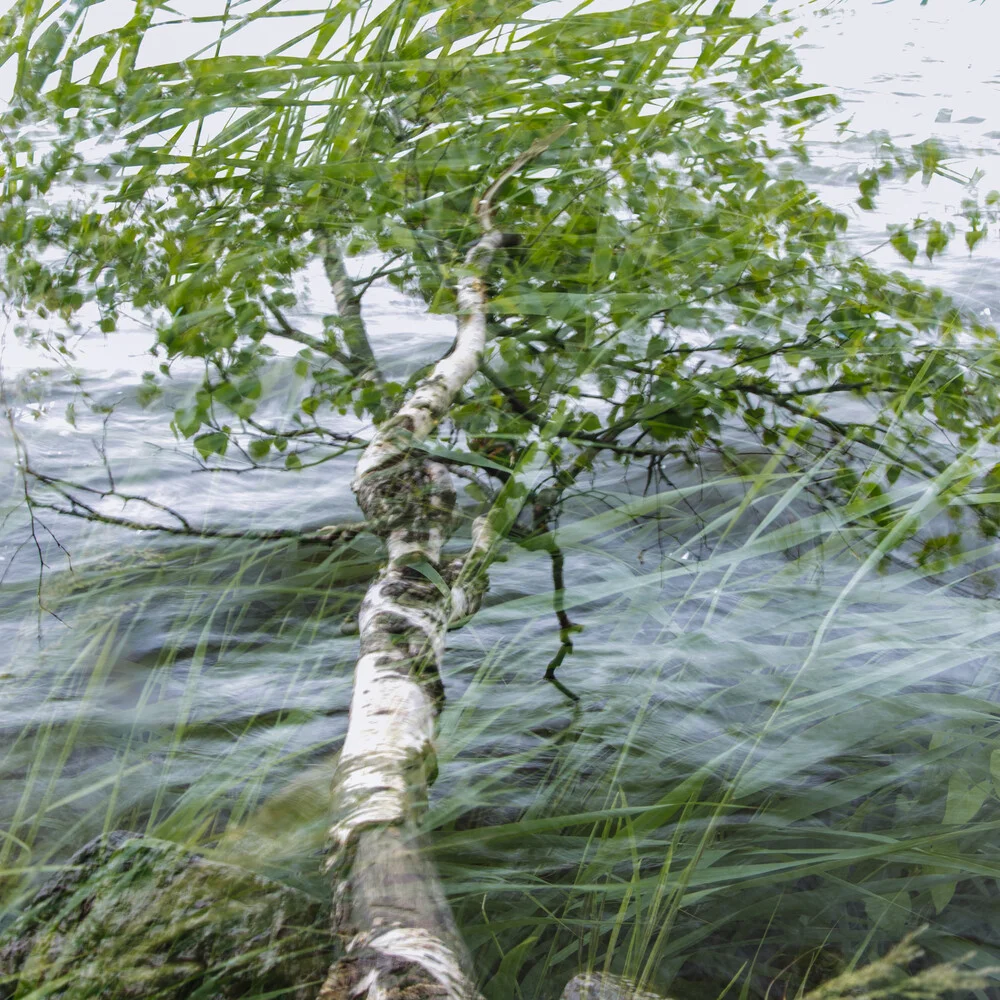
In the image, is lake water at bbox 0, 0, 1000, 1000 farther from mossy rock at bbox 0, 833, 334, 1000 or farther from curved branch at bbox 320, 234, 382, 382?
curved branch at bbox 320, 234, 382, 382

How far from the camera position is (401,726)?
1.26m

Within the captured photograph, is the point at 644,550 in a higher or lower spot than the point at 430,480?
lower

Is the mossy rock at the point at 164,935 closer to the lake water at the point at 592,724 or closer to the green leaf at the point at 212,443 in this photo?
the lake water at the point at 592,724

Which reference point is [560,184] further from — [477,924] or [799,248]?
[477,924]

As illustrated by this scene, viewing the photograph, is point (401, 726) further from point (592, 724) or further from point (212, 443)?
point (212, 443)

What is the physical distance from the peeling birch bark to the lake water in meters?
0.27

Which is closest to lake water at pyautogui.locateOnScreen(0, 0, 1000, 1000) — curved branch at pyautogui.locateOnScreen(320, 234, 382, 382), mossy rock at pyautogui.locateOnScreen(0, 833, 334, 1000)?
mossy rock at pyautogui.locateOnScreen(0, 833, 334, 1000)

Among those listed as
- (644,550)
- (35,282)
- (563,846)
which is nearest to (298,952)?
(563,846)

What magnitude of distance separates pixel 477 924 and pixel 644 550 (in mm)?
1112

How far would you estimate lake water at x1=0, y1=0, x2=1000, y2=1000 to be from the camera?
144 centimetres

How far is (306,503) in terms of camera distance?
2.69m

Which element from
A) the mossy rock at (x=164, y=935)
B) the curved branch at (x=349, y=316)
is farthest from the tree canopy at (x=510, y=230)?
the mossy rock at (x=164, y=935)

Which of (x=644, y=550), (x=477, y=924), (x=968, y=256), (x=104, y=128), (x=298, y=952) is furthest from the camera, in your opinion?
(x=968, y=256)

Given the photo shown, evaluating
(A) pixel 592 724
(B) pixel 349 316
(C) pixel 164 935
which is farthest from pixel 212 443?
(C) pixel 164 935
